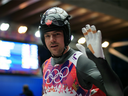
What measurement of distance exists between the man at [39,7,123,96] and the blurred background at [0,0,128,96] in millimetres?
4172

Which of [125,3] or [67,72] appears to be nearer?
[67,72]

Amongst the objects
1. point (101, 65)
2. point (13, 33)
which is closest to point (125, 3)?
point (13, 33)

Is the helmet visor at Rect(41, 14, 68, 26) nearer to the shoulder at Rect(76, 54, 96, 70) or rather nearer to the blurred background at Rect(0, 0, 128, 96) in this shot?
the shoulder at Rect(76, 54, 96, 70)

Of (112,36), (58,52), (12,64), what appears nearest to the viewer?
(58,52)

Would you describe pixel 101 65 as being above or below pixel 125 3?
below

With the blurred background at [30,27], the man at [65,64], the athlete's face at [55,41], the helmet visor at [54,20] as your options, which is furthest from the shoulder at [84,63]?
the blurred background at [30,27]

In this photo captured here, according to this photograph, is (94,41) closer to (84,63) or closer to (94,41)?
(94,41)

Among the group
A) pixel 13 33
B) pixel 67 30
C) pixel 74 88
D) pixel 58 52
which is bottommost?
pixel 74 88

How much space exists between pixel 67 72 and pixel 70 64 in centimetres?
9

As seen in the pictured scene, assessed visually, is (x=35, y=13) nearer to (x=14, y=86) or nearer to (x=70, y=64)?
(x=14, y=86)

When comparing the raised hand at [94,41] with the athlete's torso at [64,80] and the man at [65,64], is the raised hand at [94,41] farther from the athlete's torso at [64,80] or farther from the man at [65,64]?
the athlete's torso at [64,80]

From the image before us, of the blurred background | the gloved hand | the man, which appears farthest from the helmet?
the blurred background

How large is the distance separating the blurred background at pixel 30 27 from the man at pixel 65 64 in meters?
4.17

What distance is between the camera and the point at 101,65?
1.61 metres
